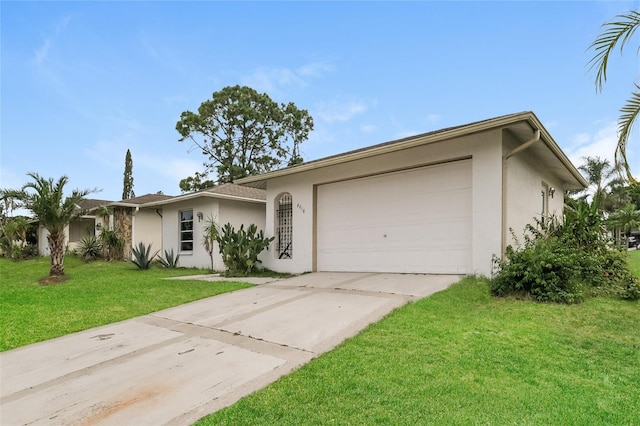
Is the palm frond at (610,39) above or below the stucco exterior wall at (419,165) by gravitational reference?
above

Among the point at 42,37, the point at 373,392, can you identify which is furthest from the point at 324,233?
the point at 42,37

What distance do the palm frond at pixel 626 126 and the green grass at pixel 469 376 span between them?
7.25ft

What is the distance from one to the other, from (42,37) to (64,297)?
7.05 metres

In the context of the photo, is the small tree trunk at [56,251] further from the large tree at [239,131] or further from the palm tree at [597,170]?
the palm tree at [597,170]

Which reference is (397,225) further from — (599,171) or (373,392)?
(599,171)

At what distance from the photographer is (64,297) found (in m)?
8.10

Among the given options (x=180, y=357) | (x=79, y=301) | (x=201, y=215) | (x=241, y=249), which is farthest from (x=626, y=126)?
(x=201, y=215)

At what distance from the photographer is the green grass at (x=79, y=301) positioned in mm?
5832

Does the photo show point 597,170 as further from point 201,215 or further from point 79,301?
point 79,301

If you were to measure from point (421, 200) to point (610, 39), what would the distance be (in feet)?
15.7

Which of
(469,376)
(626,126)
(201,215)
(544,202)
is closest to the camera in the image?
(469,376)

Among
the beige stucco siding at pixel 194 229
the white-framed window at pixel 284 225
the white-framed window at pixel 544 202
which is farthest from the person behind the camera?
the beige stucco siding at pixel 194 229

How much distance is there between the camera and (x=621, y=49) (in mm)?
4770

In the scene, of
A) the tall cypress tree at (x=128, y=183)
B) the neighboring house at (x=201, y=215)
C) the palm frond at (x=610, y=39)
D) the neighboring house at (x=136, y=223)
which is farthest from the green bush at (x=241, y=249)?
the tall cypress tree at (x=128, y=183)
